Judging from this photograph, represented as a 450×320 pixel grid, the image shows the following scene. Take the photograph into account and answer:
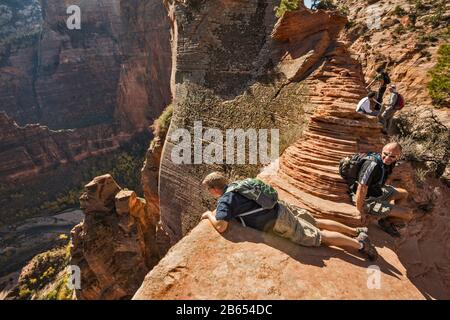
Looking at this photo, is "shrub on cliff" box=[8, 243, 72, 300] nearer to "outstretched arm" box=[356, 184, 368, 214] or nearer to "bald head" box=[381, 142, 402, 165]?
"outstretched arm" box=[356, 184, 368, 214]

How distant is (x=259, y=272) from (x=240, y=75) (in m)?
9.19

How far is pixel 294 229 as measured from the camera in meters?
4.20

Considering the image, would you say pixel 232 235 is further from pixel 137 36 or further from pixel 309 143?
pixel 137 36

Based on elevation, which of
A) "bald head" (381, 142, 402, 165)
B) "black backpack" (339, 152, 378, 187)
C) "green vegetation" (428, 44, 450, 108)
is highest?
"green vegetation" (428, 44, 450, 108)

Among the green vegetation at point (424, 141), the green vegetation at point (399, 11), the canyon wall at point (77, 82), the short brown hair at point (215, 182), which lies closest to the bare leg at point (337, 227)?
the short brown hair at point (215, 182)

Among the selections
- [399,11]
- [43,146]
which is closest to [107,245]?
[399,11]

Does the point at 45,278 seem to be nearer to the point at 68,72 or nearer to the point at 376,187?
the point at 376,187

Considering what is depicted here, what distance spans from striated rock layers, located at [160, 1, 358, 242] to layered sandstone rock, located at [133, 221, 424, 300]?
3904 mm

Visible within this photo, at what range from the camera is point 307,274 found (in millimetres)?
3805

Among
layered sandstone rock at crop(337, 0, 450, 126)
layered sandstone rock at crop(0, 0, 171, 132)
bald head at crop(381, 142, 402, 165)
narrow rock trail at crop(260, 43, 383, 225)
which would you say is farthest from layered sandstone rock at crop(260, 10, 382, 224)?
layered sandstone rock at crop(0, 0, 171, 132)

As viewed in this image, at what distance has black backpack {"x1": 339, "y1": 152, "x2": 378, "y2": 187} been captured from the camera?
16.5ft

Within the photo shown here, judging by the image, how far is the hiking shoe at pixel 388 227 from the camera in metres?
5.52
